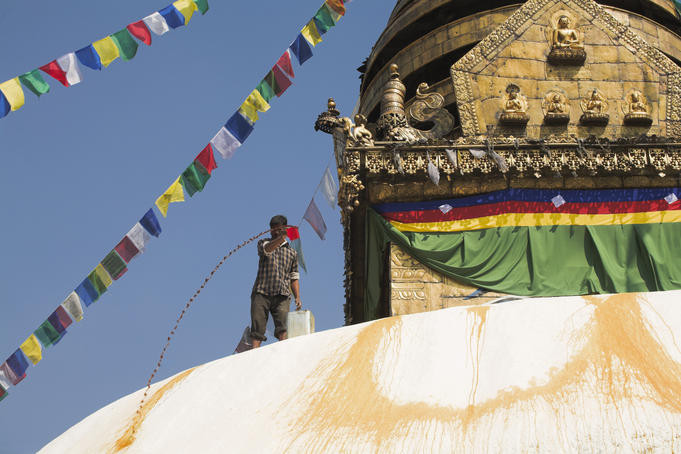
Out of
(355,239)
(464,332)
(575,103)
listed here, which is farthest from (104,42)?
(464,332)

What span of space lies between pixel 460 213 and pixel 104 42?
526 centimetres

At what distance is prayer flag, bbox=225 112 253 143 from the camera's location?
11.2 meters

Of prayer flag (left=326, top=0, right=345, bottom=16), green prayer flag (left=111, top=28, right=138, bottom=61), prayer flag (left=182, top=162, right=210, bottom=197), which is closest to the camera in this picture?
green prayer flag (left=111, top=28, right=138, bottom=61)

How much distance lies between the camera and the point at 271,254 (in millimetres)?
7680

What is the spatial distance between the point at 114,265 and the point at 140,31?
324cm

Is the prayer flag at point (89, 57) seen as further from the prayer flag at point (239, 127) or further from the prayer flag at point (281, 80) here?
the prayer flag at point (281, 80)

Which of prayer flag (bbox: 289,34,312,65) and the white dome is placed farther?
prayer flag (bbox: 289,34,312,65)

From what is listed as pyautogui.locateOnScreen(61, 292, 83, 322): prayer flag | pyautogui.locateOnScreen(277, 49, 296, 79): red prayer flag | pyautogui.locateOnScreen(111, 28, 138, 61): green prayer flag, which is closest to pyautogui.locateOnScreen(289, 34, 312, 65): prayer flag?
pyautogui.locateOnScreen(277, 49, 296, 79): red prayer flag

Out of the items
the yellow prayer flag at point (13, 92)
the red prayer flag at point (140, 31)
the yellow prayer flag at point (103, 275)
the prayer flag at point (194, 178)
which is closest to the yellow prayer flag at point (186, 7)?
the red prayer flag at point (140, 31)

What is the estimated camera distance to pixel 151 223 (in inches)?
408

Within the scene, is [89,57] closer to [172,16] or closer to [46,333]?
[172,16]

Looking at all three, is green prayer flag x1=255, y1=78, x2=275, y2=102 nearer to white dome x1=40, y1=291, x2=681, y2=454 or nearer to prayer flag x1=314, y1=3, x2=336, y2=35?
prayer flag x1=314, y1=3, x2=336, y2=35

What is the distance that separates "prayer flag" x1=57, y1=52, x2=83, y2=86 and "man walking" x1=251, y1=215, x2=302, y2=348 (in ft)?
12.9

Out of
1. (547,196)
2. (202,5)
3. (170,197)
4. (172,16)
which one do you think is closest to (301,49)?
(202,5)
